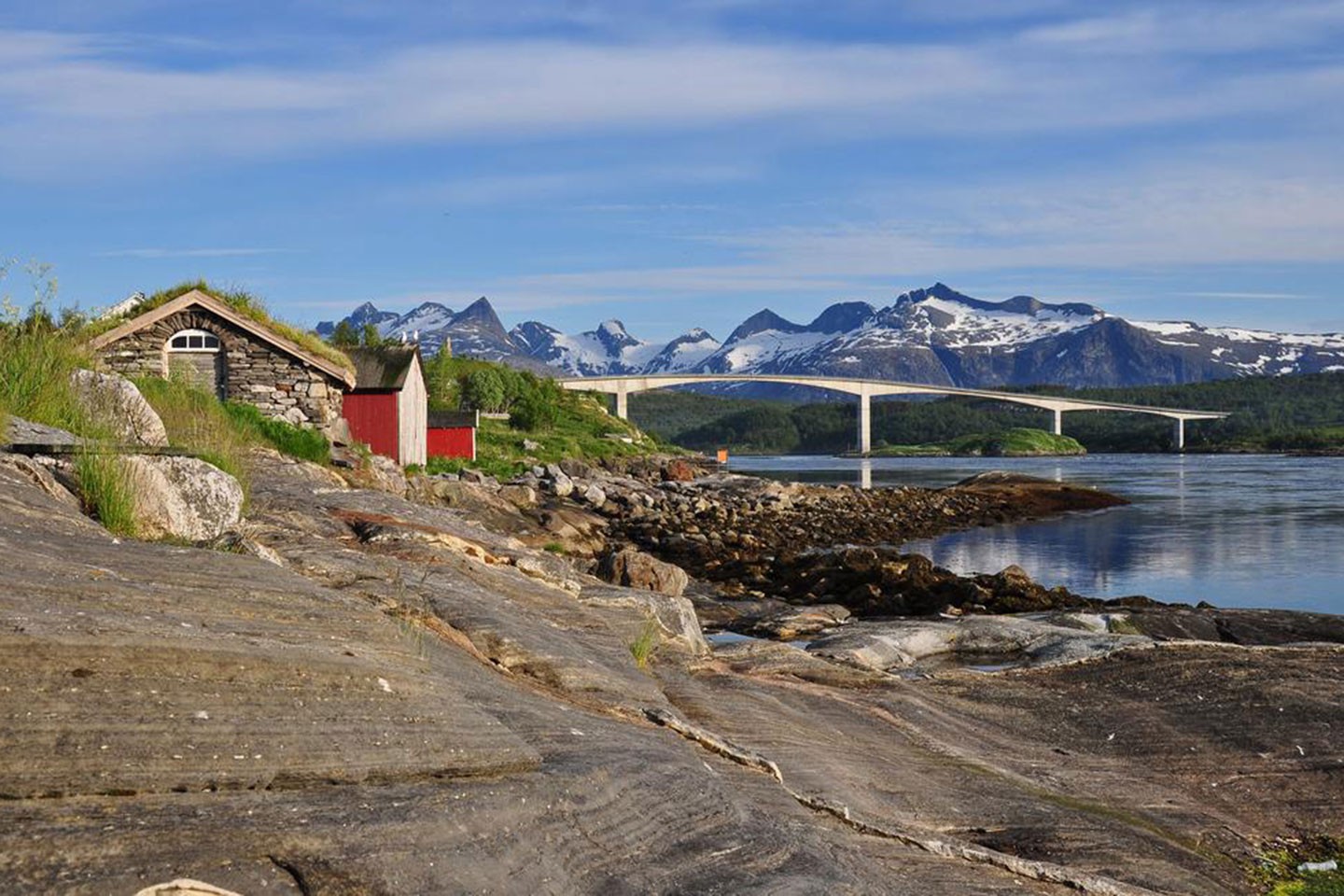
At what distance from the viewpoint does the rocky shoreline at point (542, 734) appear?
4941 mm

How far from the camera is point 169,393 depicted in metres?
17.8

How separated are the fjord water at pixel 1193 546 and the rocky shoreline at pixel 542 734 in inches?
671

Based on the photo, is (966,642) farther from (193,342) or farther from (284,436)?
(193,342)

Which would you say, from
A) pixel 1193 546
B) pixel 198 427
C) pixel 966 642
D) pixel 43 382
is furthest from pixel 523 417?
pixel 43 382

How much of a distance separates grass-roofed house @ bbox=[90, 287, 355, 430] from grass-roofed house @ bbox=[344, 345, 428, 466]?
262 inches

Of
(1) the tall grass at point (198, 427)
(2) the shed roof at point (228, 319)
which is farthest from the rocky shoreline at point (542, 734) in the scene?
(2) the shed roof at point (228, 319)

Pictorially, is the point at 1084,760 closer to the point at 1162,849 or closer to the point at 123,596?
the point at 1162,849

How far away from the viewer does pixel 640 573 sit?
2169cm

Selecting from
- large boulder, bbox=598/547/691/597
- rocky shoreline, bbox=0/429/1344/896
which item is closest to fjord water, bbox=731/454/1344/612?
large boulder, bbox=598/547/691/597

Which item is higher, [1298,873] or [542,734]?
[542,734]

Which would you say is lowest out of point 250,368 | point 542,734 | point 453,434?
point 542,734

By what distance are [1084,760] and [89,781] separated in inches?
388

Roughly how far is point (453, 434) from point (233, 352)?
24.0 metres

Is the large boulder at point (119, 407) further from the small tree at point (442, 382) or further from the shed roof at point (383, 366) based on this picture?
the small tree at point (442, 382)
